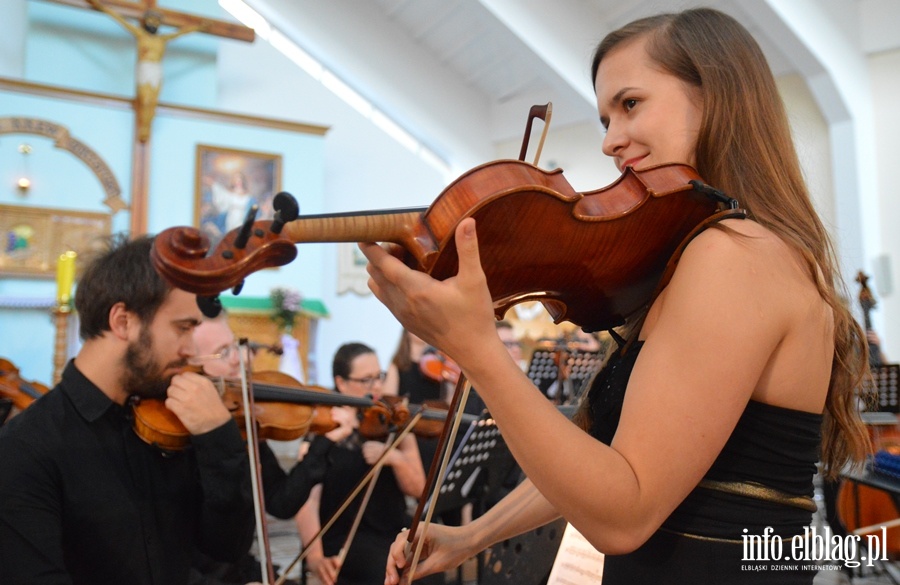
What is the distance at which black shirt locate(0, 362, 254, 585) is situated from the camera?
194cm

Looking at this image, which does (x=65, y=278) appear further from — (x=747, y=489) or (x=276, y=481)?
(x=747, y=489)

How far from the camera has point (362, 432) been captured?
3.54 m

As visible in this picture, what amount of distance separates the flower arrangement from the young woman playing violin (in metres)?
7.97

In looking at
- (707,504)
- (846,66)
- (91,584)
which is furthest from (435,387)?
(846,66)

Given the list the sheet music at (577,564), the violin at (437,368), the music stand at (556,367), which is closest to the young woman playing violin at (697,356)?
the sheet music at (577,564)

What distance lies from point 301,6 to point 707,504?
37.0ft

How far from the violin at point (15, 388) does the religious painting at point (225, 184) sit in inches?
230

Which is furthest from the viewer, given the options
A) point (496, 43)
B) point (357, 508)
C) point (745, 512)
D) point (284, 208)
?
point (496, 43)

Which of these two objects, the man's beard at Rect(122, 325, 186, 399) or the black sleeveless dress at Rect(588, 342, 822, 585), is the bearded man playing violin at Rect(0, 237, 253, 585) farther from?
the black sleeveless dress at Rect(588, 342, 822, 585)

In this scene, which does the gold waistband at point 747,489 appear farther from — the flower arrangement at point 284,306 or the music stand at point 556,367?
the flower arrangement at point 284,306

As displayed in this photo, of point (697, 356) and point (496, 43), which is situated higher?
point (496, 43)

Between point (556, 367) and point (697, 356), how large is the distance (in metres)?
4.15

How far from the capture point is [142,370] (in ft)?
7.66

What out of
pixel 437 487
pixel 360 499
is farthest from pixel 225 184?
pixel 437 487
